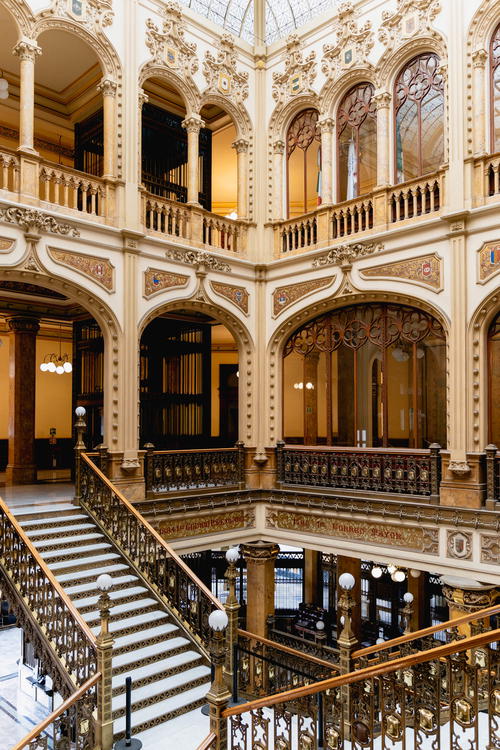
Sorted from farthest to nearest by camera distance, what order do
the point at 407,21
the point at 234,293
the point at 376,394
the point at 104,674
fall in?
the point at 376,394, the point at 234,293, the point at 407,21, the point at 104,674

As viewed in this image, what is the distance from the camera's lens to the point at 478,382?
837 centimetres

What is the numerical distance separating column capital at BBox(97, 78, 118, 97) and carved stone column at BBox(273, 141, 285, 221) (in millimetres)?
3349

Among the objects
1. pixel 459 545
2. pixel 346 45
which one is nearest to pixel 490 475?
pixel 459 545

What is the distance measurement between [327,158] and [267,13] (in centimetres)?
366

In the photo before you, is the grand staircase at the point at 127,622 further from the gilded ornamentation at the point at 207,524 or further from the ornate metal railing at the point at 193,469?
the gilded ornamentation at the point at 207,524

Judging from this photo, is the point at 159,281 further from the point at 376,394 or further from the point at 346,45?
the point at 376,394

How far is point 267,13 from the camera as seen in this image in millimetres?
11781

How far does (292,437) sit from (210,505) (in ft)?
27.9

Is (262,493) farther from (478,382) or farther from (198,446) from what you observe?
(478,382)

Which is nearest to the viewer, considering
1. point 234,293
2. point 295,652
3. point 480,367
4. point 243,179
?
point 295,652

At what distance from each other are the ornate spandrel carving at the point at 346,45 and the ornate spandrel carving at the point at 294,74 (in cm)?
33

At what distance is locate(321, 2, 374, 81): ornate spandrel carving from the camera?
33.1 ft

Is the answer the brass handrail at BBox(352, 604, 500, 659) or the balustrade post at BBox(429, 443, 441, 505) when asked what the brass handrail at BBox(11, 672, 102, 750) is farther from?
the balustrade post at BBox(429, 443, 441, 505)

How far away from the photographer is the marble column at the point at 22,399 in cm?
1231
